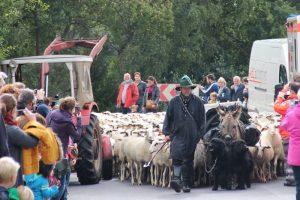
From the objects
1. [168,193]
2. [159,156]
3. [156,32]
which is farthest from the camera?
[156,32]

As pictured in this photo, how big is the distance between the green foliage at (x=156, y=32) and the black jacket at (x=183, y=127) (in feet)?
46.4

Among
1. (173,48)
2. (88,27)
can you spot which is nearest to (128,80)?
(88,27)

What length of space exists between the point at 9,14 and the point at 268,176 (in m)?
7.40

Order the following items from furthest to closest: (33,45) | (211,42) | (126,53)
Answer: (211,42)
(126,53)
(33,45)

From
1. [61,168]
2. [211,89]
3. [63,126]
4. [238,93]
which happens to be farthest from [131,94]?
[61,168]

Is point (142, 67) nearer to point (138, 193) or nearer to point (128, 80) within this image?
point (128, 80)

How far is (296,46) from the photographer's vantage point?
2528 cm

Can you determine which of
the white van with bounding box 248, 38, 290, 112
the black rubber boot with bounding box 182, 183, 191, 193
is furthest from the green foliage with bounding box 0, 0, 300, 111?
the black rubber boot with bounding box 182, 183, 191, 193

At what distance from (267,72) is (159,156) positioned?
11.9 meters

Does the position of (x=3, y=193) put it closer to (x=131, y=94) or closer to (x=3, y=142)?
(x=3, y=142)

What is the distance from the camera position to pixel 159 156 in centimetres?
2053

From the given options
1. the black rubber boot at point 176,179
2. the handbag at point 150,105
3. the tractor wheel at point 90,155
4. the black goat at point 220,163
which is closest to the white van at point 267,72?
the handbag at point 150,105

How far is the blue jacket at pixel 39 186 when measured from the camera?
1306 centimetres

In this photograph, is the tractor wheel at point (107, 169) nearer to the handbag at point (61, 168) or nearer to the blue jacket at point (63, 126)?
the blue jacket at point (63, 126)
